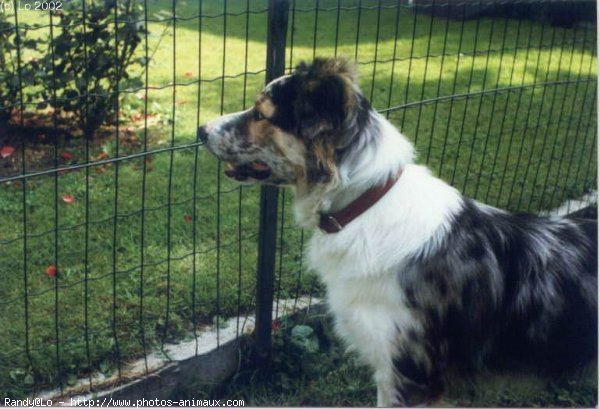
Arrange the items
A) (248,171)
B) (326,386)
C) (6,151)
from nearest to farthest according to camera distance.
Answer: (248,171) → (326,386) → (6,151)

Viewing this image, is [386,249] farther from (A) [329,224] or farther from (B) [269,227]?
(B) [269,227]

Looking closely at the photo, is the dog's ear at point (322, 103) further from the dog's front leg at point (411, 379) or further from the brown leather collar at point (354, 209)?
the dog's front leg at point (411, 379)

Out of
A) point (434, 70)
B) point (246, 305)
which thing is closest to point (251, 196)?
point (246, 305)

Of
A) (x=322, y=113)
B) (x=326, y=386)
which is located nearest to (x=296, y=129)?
(x=322, y=113)

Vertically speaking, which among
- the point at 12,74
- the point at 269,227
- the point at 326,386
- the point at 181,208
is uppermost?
the point at 12,74

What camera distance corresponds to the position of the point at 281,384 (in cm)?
378

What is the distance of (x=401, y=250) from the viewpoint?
9.53ft

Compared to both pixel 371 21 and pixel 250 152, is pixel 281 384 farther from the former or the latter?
pixel 371 21

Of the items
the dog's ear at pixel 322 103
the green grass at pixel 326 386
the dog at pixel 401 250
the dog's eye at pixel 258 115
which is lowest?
the green grass at pixel 326 386

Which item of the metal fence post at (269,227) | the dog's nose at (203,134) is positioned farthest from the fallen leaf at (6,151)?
the dog's nose at (203,134)

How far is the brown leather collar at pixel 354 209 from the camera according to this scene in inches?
114

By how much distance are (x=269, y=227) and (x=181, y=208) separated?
56.0 inches

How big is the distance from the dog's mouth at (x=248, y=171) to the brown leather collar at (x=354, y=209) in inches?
11.1

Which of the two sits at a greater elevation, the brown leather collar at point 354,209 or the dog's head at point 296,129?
the dog's head at point 296,129
